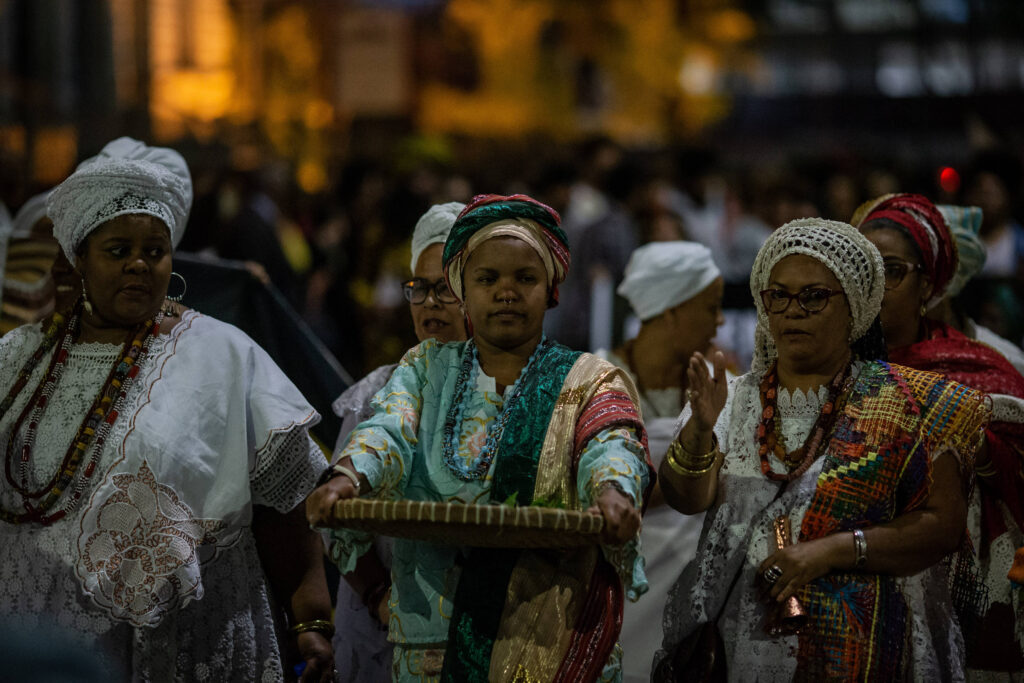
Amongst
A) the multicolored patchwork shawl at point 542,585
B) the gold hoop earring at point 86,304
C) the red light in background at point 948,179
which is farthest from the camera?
the red light in background at point 948,179

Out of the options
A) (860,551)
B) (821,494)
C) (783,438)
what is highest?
(783,438)

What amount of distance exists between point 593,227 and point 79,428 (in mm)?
6994

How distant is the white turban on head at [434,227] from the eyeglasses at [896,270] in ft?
4.83

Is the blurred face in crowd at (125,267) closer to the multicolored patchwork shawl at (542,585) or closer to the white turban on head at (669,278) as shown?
the multicolored patchwork shawl at (542,585)

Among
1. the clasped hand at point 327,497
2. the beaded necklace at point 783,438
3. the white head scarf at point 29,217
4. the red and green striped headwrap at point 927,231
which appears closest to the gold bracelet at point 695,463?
the beaded necklace at point 783,438

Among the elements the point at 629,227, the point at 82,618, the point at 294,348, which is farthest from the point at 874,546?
the point at 629,227

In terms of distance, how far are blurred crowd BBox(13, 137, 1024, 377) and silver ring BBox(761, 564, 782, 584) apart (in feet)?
11.7

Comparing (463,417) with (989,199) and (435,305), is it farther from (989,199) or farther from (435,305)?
(989,199)

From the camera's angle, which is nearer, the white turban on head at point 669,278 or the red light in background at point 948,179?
the white turban on head at point 669,278

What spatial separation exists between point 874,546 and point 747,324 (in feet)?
12.1

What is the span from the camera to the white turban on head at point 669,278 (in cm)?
534

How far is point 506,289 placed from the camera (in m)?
3.23

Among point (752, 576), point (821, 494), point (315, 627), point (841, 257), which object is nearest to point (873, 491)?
point (821, 494)

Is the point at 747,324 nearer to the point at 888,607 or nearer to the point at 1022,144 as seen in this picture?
the point at 888,607
